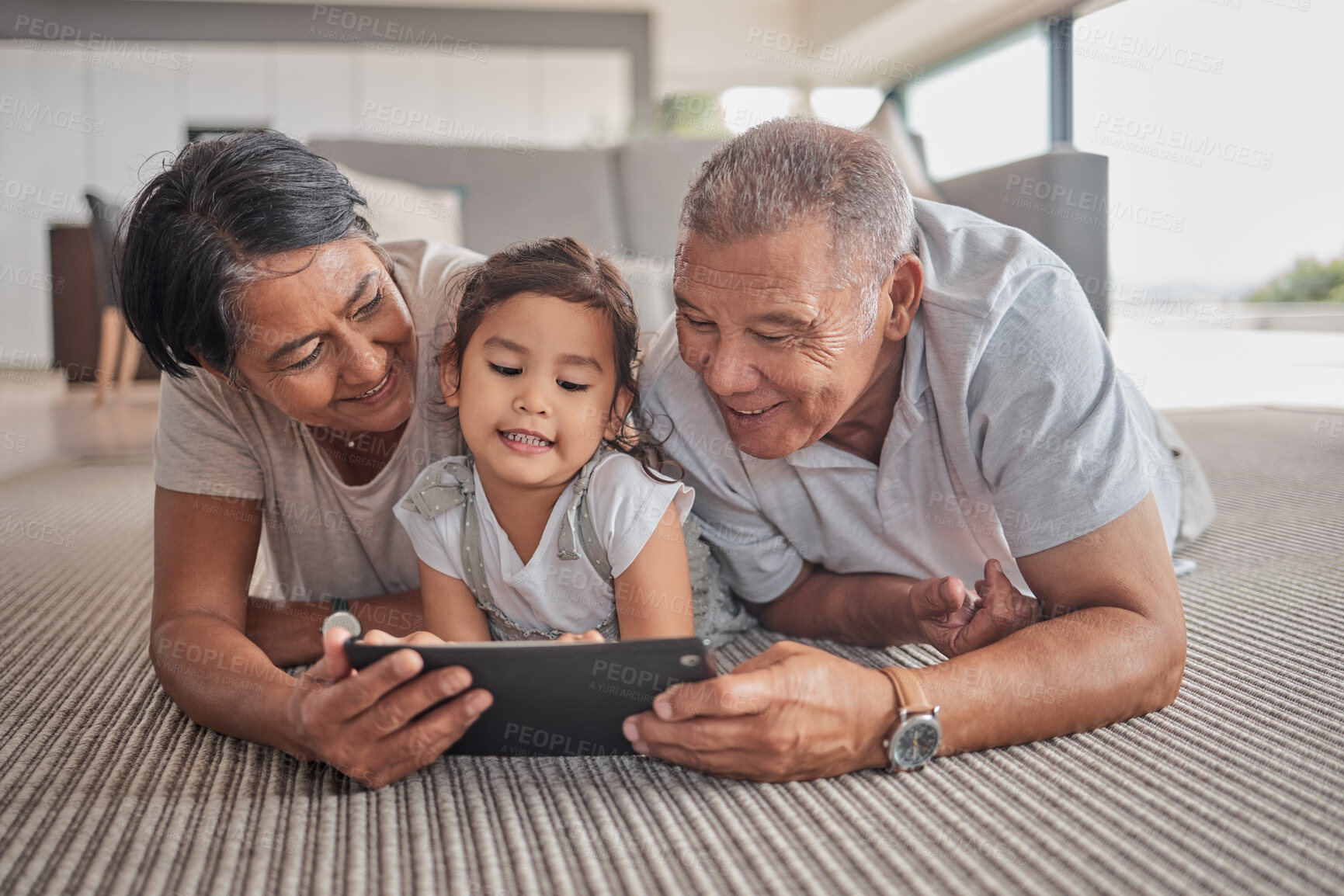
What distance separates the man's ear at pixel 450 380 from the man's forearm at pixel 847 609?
573 millimetres

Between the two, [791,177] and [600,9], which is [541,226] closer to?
[791,177]

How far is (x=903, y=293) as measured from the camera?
115cm

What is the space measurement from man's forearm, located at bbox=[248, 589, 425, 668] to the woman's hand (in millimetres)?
407

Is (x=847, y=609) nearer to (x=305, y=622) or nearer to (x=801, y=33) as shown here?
(x=305, y=622)

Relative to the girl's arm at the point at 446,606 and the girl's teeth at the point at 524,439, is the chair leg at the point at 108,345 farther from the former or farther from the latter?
the girl's teeth at the point at 524,439

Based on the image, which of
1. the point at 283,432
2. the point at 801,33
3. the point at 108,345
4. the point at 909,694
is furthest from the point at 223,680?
the point at 801,33

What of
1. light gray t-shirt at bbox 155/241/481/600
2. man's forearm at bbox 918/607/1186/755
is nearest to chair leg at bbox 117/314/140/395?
light gray t-shirt at bbox 155/241/481/600

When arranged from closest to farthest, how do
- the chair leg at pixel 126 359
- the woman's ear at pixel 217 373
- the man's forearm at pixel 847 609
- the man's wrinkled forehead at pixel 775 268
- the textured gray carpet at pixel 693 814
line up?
the textured gray carpet at pixel 693 814, the man's wrinkled forehead at pixel 775 268, the woman's ear at pixel 217 373, the man's forearm at pixel 847 609, the chair leg at pixel 126 359

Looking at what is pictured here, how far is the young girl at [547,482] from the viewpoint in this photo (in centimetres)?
111

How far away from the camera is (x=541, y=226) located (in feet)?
10.6

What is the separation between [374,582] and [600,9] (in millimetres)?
7004

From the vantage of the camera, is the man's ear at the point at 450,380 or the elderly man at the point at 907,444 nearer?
the elderly man at the point at 907,444

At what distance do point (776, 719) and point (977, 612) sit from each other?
1.25ft

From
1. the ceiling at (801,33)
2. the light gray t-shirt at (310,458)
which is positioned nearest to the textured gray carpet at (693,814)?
the light gray t-shirt at (310,458)
